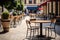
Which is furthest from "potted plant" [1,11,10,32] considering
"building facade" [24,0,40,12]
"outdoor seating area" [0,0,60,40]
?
"building facade" [24,0,40,12]

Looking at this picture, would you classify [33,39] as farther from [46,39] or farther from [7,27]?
[7,27]

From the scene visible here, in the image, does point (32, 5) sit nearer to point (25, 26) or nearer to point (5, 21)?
point (25, 26)

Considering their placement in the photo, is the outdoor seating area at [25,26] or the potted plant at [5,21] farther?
the potted plant at [5,21]

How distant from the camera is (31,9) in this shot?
7056cm

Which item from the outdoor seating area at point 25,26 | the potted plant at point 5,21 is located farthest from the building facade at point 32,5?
the potted plant at point 5,21

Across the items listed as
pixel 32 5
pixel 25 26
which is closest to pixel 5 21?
pixel 25 26

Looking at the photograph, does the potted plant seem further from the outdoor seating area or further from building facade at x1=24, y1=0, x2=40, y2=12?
building facade at x1=24, y1=0, x2=40, y2=12

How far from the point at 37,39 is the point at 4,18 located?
4.61 meters

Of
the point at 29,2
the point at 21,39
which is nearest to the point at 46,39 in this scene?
the point at 21,39

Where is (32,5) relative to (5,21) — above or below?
above

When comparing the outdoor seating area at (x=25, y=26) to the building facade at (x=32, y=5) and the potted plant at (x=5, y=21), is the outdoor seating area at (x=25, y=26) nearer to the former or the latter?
the potted plant at (x=5, y=21)

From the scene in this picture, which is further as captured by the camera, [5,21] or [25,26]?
[25,26]

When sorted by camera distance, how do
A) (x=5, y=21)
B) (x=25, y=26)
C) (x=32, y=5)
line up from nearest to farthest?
(x=5, y=21), (x=25, y=26), (x=32, y=5)

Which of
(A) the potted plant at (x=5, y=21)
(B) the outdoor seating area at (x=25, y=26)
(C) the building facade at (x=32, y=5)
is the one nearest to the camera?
(B) the outdoor seating area at (x=25, y=26)
